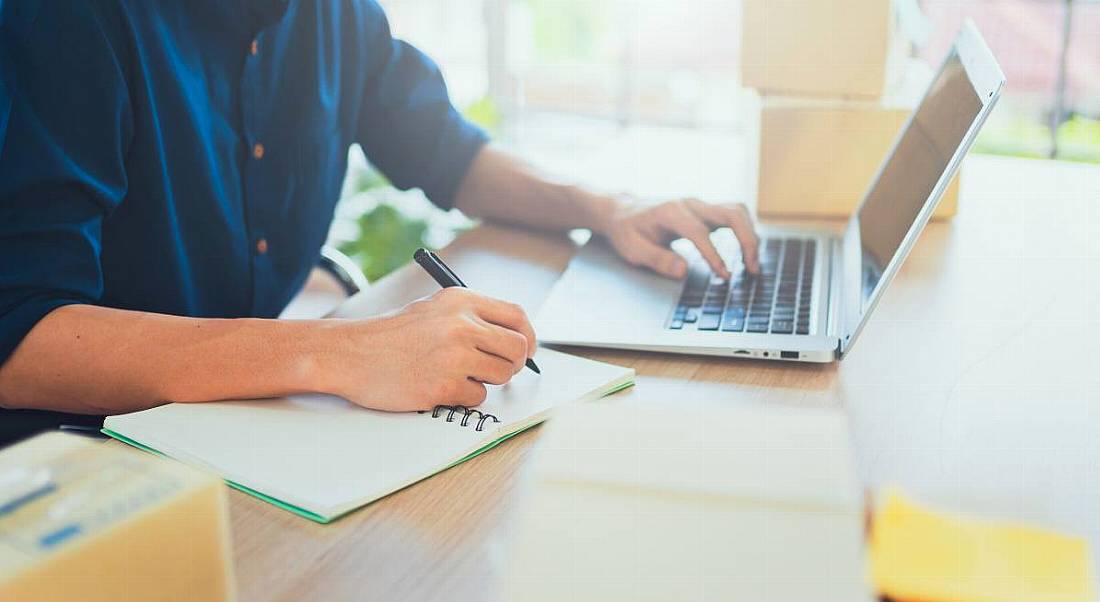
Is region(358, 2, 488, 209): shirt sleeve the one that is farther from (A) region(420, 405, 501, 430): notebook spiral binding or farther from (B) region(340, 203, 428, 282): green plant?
(B) region(340, 203, 428, 282): green plant

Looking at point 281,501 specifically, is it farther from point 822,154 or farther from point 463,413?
point 822,154

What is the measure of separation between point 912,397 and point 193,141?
75cm

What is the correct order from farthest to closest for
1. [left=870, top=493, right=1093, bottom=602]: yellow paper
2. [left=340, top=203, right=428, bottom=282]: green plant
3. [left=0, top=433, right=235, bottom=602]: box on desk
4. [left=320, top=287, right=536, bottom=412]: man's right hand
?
[left=340, top=203, right=428, bottom=282]: green plant < [left=320, top=287, right=536, bottom=412]: man's right hand < [left=870, top=493, right=1093, bottom=602]: yellow paper < [left=0, top=433, right=235, bottom=602]: box on desk

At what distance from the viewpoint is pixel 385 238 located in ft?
9.37

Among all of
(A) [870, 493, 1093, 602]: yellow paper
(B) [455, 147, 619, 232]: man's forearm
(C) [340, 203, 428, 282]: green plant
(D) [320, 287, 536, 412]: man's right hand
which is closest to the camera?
(A) [870, 493, 1093, 602]: yellow paper

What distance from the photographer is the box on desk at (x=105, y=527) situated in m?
0.44

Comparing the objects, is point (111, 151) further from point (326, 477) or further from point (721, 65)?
point (721, 65)

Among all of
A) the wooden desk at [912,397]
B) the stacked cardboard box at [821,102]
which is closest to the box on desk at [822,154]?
→ the stacked cardboard box at [821,102]

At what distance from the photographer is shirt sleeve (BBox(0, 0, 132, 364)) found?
0.90m

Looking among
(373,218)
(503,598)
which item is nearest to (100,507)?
(503,598)

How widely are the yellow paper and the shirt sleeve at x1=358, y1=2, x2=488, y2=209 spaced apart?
2.92ft

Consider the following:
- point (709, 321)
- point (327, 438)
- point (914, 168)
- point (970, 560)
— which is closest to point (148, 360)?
point (327, 438)

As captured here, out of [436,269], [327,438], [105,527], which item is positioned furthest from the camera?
[436,269]

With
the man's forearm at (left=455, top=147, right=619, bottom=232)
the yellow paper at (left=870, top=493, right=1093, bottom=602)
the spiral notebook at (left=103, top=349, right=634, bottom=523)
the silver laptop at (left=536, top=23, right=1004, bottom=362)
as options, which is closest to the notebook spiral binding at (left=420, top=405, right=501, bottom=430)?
the spiral notebook at (left=103, top=349, right=634, bottom=523)
